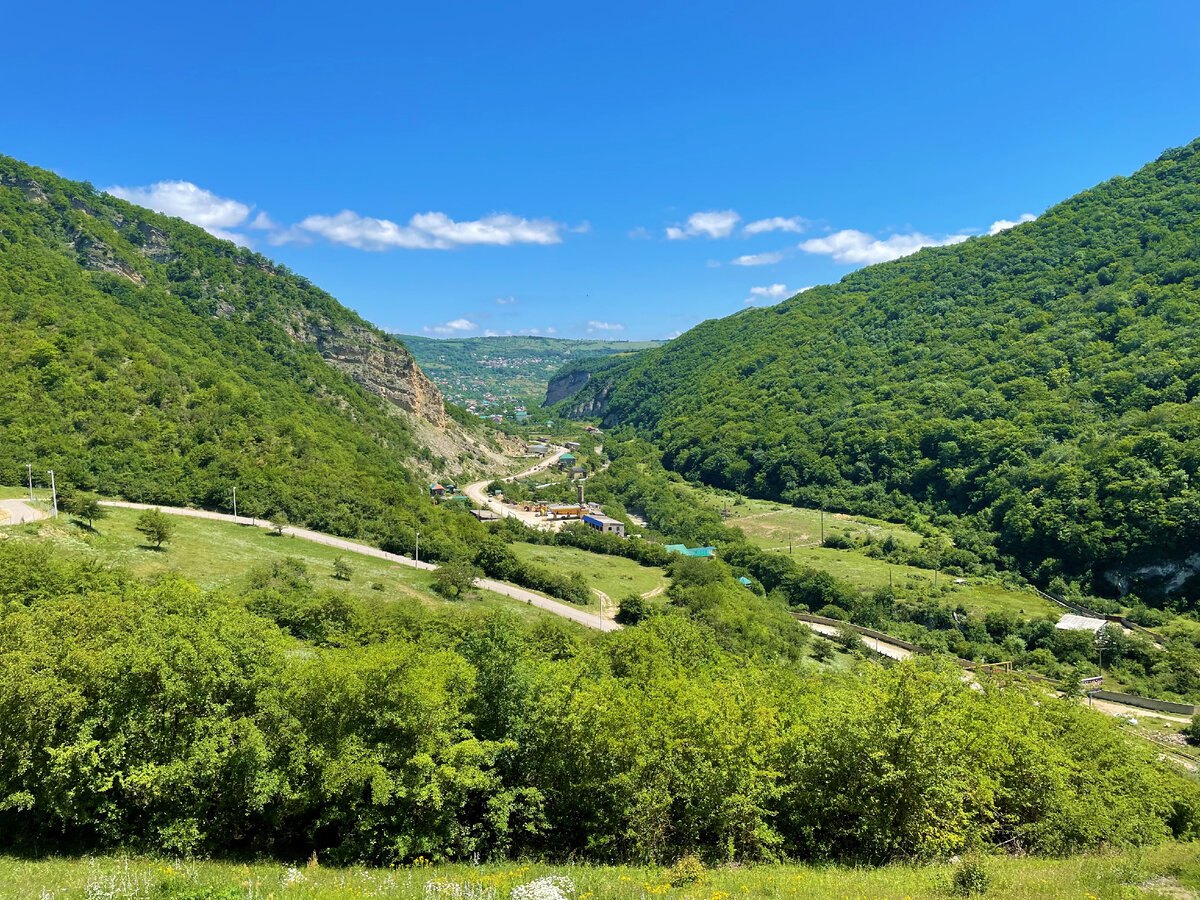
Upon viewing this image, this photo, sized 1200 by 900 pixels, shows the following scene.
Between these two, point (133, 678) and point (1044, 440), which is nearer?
point (133, 678)

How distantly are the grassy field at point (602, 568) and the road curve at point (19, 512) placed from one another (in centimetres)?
3138

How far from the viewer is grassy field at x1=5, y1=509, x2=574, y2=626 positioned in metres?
31.4

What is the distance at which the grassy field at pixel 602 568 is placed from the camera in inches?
2088

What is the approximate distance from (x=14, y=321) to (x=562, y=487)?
66978 mm

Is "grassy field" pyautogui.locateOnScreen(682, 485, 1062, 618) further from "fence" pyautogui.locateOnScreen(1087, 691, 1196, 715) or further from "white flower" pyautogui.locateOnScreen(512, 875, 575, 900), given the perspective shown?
"white flower" pyautogui.locateOnScreen(512, 875, 575, 900)

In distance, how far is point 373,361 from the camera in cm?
9869

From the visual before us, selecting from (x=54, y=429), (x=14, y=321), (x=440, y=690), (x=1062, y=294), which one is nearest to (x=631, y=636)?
(x=440, y=690)

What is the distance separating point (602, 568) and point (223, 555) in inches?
1243

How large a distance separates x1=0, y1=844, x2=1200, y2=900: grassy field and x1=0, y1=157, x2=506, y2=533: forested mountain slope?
135 feet

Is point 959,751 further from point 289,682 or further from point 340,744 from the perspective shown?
point 289,682

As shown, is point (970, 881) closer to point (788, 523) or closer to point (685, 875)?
point (685, 875)

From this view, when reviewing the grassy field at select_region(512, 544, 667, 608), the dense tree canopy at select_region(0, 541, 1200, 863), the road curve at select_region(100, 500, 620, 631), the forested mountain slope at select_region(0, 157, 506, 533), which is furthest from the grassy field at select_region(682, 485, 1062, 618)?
the dense tree canopy at select_region(0, 541, 1200, 863)

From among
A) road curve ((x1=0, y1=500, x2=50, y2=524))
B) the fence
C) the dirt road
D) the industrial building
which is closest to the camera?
road curve ((x1=0, y1=500, x2=50, y2=524))

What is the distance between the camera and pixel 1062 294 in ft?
359
